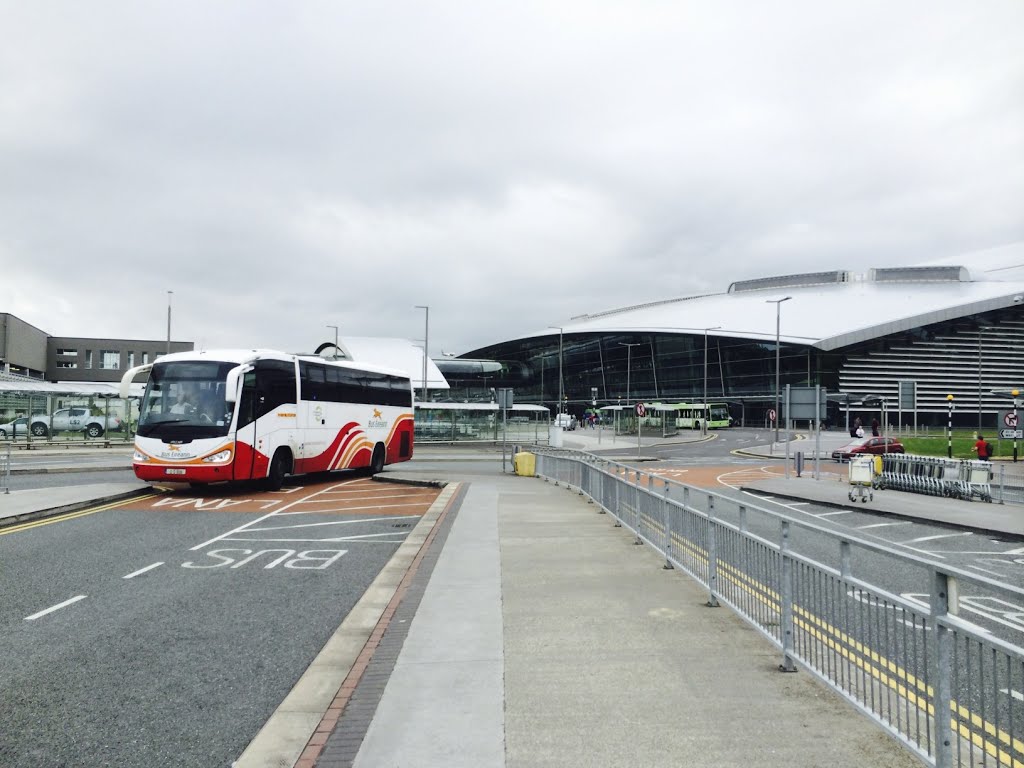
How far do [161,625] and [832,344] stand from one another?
93816 mm

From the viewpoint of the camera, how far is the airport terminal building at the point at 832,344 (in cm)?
9300

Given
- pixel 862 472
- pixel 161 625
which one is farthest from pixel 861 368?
pixel 161 625

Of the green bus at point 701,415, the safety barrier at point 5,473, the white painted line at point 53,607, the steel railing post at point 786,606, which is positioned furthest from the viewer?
the green bus at point 701,415

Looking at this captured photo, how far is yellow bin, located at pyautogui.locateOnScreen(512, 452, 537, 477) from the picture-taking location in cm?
2781

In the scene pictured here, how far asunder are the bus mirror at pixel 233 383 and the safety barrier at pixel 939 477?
19.7 metres

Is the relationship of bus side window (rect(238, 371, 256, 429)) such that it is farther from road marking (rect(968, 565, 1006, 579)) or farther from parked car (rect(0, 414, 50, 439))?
parked car (rect(0, 414, 50, 439))

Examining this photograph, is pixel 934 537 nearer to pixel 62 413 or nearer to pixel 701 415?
pixel 62 413

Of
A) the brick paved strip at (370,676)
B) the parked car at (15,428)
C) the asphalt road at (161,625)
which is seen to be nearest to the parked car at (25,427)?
the parked car at (15,428)

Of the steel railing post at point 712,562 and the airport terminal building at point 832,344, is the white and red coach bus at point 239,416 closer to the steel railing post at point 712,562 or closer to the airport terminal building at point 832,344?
the steel railing post at point 712,562

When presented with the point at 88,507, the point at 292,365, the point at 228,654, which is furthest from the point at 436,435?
the point at 228,654

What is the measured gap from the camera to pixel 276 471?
21312 mm

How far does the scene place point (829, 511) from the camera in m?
18.6

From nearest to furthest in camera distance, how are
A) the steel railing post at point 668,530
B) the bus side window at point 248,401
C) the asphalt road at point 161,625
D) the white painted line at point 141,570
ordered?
1. the asphalt road at point 161,625
2. the white painted line at point 141,570
3. the steel railing post at point 668,530
4. the bus side window at point 248,401

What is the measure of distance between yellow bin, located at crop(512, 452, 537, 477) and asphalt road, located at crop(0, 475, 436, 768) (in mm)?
12859
